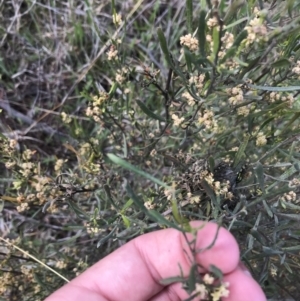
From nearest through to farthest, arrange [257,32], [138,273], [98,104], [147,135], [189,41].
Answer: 1. [257,32]
2. [189,41]
3. [138,273]
4. [98,104]
5. [147,135]

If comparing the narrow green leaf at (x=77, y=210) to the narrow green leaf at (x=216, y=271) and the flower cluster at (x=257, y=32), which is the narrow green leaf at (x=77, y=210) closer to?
the narrow green leaf at (x=216, y=271)

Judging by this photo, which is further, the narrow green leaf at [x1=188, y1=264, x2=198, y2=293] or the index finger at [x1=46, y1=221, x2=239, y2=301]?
the index finger at [x1=46, y1=221, x2=239, y2=301]

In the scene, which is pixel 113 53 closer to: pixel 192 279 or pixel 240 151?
pixel 240 151

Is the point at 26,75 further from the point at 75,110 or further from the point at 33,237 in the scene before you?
the point at 33,237

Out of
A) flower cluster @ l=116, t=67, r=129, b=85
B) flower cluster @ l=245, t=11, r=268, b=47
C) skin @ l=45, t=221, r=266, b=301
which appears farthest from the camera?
flower cluster @ l=116, t=67, r=129, b=85

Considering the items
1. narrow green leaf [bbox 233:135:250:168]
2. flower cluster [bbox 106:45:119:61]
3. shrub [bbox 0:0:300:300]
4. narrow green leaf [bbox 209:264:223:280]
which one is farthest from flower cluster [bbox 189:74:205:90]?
narrow green leaf [bbox 209:264:223:280]

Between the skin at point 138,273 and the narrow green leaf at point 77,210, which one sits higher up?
the narrow green leaf at point 77,210

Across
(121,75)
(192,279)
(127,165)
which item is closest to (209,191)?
(192,279)

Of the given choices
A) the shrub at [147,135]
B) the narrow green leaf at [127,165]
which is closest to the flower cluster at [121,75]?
the shrub at [147,135]

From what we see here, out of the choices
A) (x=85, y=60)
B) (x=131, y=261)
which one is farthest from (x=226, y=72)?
(x=85, y=60)

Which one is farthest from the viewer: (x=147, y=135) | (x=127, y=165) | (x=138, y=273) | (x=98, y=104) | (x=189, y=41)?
(x=147, y=135)

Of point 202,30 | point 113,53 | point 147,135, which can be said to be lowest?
point 147,135

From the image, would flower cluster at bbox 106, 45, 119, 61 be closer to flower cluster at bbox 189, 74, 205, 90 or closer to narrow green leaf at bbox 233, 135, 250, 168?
flower cluster at bbox 189, 74, 205, 90

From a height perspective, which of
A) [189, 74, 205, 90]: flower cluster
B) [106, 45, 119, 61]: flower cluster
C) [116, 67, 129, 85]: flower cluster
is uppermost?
[106, 45, 119, 61]: flower cluster
